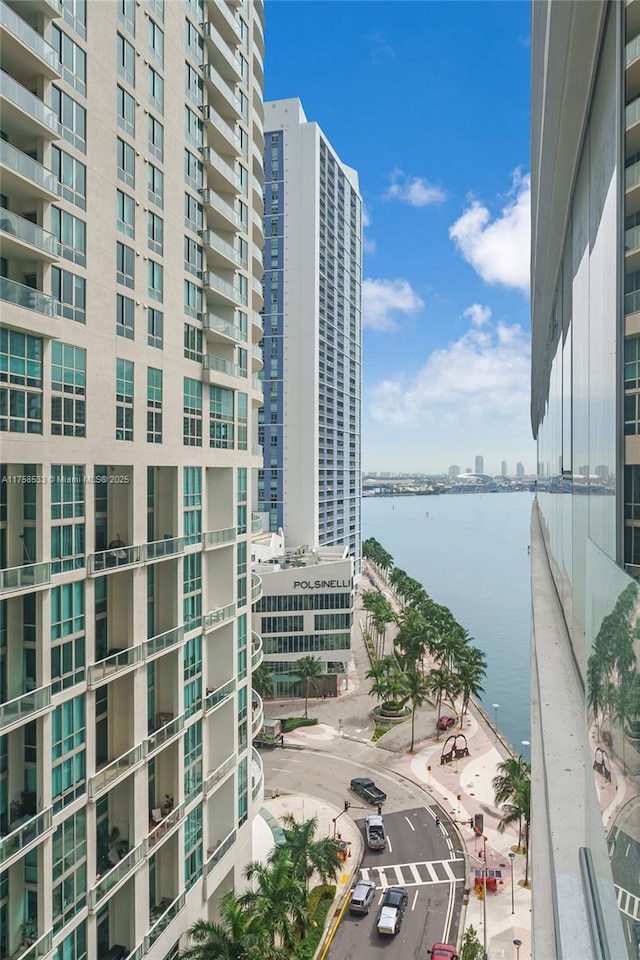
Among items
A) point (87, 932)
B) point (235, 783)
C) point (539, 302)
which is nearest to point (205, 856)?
point (235, 783)

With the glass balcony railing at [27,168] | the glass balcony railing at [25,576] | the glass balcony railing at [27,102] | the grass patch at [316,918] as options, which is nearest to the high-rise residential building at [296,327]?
the grass patch at [316,918]

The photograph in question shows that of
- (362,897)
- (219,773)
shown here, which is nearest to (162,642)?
(219,773)

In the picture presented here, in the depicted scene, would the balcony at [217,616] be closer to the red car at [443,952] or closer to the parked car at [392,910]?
the parked car at [392,910]

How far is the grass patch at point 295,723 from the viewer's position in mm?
37531

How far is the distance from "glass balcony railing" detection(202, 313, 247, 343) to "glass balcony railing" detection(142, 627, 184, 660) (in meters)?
8.55

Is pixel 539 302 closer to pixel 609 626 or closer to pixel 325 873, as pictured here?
pixel 609 626

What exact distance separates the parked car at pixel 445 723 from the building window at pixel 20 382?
110ft

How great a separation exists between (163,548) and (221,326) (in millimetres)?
7021

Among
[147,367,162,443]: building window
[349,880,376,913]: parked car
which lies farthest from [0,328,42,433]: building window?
[349,880,376,913]: parked car

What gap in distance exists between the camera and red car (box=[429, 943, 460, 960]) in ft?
60.6

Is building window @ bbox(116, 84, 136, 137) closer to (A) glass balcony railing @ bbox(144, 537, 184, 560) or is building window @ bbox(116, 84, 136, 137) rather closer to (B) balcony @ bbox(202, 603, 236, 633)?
(A) glass balcony railing @ bbox(144, 537, 184, 560)

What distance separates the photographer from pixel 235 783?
61.7 feet

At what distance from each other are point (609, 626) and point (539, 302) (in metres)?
7.30

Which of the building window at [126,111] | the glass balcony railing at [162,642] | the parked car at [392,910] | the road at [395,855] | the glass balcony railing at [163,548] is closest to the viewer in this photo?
the building window at [126,111]
